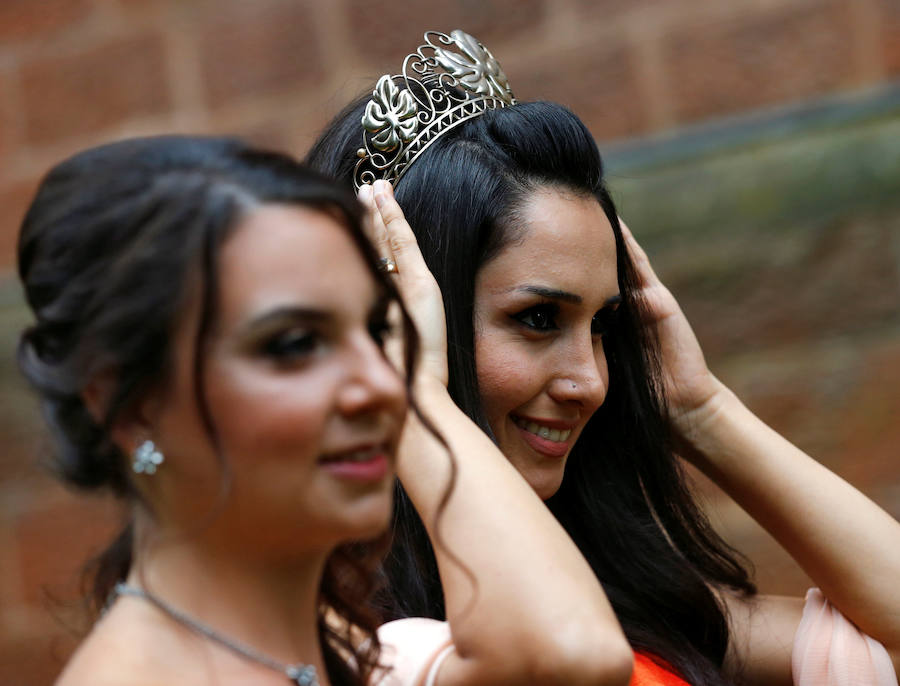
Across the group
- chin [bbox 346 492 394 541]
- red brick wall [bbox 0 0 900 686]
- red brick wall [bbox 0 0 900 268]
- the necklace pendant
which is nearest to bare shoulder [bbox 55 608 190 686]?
the necklace pendant

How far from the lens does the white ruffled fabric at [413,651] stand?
202cm

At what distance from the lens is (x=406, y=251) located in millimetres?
2555

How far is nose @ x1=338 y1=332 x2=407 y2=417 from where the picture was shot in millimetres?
1542

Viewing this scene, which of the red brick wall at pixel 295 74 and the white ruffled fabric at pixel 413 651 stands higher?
the red brick wall at pixel 295 74

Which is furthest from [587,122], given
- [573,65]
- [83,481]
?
[83,481]

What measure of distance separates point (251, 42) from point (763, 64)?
5.18 ft

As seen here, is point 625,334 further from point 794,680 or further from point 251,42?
point 251,42

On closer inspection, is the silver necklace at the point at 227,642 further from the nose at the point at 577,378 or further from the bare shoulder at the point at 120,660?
the nose at the point at 577,378

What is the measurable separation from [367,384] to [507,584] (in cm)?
60

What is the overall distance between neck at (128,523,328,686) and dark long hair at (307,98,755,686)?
0.93 metres

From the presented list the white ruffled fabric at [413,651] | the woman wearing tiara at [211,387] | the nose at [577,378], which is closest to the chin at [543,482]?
the nose at [577,378]

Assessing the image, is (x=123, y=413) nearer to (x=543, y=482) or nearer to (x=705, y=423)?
(x=543, y=482)

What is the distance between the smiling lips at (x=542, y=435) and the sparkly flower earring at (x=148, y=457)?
3.99 feet

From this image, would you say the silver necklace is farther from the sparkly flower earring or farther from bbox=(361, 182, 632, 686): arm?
bbox=(361, 182, 632, 686): arm
